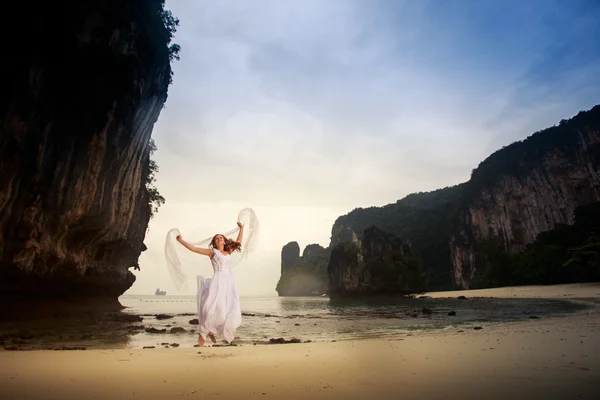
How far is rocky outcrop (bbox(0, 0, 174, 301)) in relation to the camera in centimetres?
1378

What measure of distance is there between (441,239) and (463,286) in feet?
92.4

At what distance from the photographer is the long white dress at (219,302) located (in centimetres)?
749

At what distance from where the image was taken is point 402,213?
5497 inches

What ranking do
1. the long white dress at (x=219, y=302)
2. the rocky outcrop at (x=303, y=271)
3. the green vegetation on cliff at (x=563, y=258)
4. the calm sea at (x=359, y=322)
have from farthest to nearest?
the rocky outcrop at (x=303, y=271)
the green vegetation on cliff at (x=563, y=258)
the calm sea at (x=359, y=322)
the long white dress at (x=219, y=302)

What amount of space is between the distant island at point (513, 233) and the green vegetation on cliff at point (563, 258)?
13 cm

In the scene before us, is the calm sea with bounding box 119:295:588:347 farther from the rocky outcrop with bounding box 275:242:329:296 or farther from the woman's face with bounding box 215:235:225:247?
the rocky outcrop with bounding box 275:242:329:296

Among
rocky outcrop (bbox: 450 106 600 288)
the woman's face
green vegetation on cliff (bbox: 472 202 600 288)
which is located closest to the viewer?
the woman's face

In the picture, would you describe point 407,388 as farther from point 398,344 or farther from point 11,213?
point 11,213

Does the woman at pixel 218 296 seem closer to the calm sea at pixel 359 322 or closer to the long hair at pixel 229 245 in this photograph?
the long hair at pixel 229 245

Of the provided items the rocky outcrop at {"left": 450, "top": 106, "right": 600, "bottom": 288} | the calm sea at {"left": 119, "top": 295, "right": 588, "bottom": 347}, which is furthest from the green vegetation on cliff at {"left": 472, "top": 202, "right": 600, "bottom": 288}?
the calm sea at {"left": 119, "top": 295, "right": 588, "bottom": 347}

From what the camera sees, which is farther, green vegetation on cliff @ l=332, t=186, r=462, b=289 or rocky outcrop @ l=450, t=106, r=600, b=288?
green vegetation on cliff @ l=332, t=186, r=462, b=289

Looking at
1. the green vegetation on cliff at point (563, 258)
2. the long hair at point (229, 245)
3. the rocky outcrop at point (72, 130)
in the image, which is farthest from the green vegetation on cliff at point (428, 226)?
the long hair at point (229, 245)

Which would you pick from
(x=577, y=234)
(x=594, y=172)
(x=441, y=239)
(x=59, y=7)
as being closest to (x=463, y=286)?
(x=441, y=239)

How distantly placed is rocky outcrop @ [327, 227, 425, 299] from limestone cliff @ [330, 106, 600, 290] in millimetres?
20109
